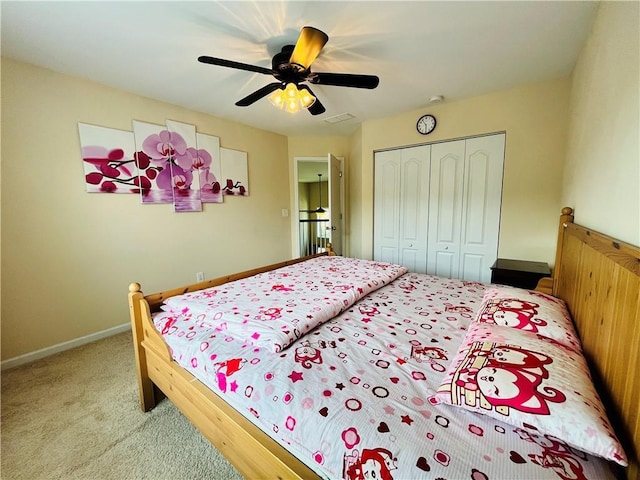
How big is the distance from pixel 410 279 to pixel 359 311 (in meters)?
0.82

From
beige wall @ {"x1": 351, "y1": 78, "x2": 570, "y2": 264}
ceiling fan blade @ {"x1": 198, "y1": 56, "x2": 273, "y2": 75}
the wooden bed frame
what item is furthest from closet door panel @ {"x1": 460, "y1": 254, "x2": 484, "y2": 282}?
ceiling fan blade @ {"x1": 198, "y1": 56, "x2": 273, "y2": 75}

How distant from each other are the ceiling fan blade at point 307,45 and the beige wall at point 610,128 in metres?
1.30

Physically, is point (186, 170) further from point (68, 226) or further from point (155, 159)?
point (68, 226)

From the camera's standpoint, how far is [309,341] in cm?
124

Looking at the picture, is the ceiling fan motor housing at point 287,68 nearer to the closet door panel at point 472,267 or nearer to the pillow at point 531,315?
the pillow at point 531,315

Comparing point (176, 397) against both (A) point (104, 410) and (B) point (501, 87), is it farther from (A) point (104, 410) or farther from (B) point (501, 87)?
(B) point (501, 87)

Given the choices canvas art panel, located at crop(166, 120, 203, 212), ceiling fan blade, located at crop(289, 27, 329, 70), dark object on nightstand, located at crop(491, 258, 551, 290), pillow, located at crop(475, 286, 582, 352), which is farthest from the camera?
canvas art panel, located at crop(166, 120, 203, 212)

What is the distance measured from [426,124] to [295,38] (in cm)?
191

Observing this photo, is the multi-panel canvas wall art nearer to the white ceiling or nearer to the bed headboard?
the white ceiling

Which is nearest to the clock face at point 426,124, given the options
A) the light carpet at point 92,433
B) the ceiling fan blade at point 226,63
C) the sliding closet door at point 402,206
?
the sliding closet door at point 402,206

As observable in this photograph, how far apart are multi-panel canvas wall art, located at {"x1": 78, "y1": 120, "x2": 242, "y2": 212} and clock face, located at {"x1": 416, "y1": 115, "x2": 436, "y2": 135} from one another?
228 cm

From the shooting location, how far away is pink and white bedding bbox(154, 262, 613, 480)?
662 millimetres

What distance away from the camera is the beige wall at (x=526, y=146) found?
2436 mm

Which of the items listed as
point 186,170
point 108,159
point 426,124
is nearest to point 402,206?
point 426,124
